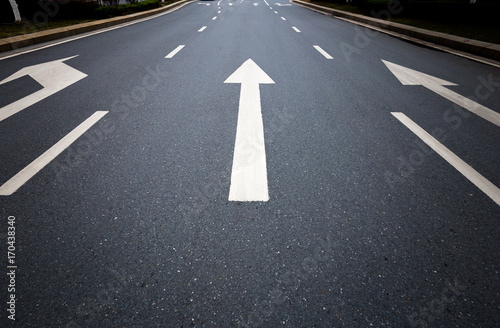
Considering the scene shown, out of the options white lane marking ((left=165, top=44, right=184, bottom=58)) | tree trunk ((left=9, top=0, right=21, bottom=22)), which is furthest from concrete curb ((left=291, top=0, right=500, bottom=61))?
tree trunk ((left=9, top=0, right=21, bottom=22))

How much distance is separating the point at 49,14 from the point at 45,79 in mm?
10152

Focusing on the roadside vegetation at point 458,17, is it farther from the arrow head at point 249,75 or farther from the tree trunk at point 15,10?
the tree trunk at point 15,10

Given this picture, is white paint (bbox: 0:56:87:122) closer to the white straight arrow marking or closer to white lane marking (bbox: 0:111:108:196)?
white lane marking (bbox: 0:111:108:196)

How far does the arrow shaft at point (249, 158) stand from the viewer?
7.38 ft

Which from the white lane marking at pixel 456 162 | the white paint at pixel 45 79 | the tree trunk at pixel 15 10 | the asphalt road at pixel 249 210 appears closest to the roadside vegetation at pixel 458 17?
the asphalt road at pixel 249 210

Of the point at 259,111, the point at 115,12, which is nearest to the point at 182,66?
the point at 259,111

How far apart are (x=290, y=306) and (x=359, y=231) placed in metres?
0.80

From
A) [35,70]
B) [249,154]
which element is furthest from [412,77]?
[35,70]

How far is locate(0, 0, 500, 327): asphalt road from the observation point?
1.48m

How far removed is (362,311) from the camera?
1448mm

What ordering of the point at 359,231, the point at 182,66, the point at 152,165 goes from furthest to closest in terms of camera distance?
the point at 182,66, the point at 152,165, the point at 359,231

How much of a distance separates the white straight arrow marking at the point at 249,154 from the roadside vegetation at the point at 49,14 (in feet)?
31.4

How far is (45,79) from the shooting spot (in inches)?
Result: 187

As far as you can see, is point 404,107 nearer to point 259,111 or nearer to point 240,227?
point 259,111
